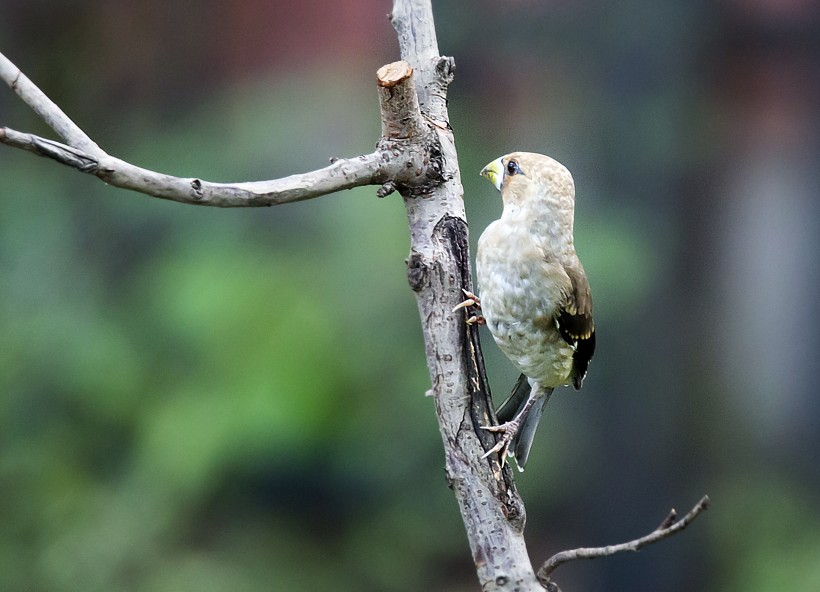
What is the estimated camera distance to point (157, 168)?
5.76 meters

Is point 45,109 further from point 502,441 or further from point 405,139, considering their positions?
point 502,441

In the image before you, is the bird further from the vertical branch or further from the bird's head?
the vertical branch

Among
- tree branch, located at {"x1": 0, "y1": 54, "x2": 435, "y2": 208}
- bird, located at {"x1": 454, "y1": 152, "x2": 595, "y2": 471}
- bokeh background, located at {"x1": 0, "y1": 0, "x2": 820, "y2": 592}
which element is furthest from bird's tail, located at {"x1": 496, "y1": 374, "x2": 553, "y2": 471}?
bokeh background, located at {"x1": 0, "y1": 0, "x2": 820, "y2": 592}

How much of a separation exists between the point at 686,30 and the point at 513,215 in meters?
3.54

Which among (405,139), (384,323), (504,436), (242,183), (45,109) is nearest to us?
(45,109)

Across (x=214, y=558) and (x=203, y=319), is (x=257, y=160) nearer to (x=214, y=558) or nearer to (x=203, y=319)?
(x=203, y=319)

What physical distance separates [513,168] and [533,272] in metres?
0.26

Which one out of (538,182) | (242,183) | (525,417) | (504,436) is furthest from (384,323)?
(242,183)

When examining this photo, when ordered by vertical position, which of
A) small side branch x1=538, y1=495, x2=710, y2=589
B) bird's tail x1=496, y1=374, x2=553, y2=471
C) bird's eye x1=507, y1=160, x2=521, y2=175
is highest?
bird's eye x1=507, y1=160, x2=521, y2=175

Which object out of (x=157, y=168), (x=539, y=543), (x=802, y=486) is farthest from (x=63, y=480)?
(x=802, y=486)

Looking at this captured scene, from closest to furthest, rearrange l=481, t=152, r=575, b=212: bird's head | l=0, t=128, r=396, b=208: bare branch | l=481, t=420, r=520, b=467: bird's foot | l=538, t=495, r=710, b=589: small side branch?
l=0, t=128, r=396, b=208: bare branch
l=538, t=495, r=710, b=589: small side branch
l=481, t=420, r=520, b=467: bird's foot
l=481, t=152, r=575, b=212: bird's head

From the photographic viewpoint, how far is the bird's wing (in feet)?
8.25

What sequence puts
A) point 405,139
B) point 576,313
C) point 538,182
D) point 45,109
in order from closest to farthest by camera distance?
point 45,109
point 405,139
point 538,182
point 576,313

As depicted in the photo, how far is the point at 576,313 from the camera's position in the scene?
2.54 metres
